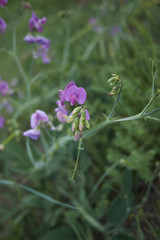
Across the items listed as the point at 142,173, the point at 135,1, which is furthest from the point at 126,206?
the point at 135,1

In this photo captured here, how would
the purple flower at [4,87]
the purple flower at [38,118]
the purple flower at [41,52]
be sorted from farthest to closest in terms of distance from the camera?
the purple flower at [4,87] → the purple flower at [41,52] → the purple flower at [38,118]

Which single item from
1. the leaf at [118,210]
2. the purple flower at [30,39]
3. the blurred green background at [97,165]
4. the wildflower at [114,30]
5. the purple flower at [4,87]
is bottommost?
the leaf at [118,210]

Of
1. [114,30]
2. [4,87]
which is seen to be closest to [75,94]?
[4,87]

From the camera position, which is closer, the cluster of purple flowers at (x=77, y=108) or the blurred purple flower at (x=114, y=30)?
the cluster of purple flowers at (x=77, y=108)

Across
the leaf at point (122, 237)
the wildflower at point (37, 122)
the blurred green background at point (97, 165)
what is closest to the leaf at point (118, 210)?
the blurred green background at point (97, 165)

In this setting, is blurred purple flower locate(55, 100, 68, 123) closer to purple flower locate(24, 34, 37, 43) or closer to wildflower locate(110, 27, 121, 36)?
purple flower locate(24, 34, 37, 43)

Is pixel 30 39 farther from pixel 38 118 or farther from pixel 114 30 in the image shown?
pixel 114 30

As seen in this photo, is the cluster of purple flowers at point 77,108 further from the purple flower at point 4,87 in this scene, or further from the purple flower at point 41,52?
the purple flower at point 4,87

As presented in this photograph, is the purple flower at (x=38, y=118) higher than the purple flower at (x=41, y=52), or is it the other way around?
the purple flower at (x=41, y=52)
